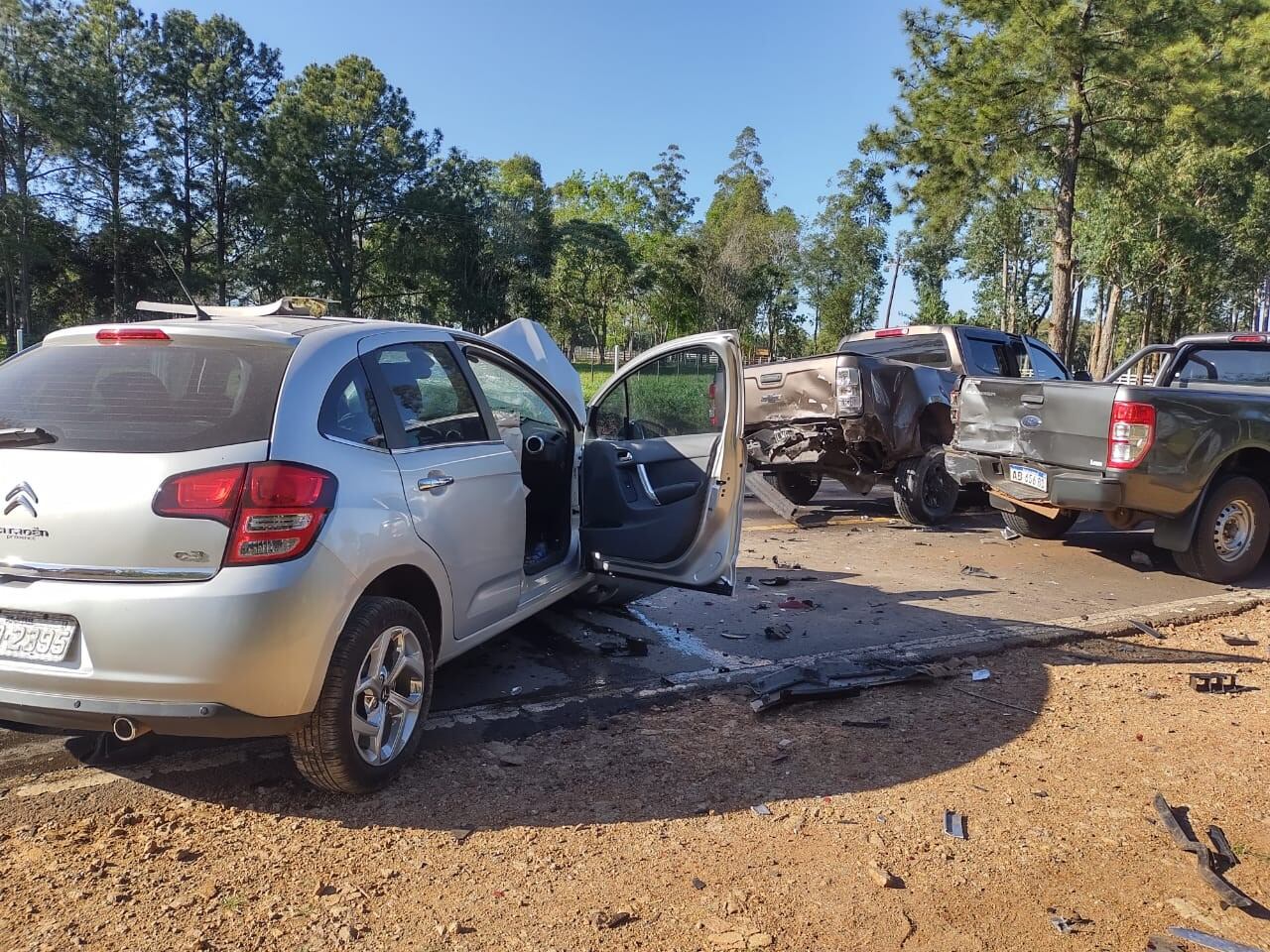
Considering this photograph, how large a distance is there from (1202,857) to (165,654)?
11.2 ft

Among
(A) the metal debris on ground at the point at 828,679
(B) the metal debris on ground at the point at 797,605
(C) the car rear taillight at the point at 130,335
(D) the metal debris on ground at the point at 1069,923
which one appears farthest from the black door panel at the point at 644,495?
(D) the metal debris on ground at the point at 1069,923

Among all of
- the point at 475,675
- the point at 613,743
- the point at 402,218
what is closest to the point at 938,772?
the point at 613,743

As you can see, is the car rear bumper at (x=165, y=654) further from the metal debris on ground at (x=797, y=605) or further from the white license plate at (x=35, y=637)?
the metal debris on ground at (x=797, y=605)

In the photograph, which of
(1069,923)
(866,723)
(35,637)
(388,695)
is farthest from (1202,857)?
(35,637)

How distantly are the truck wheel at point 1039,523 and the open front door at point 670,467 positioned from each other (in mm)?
4990

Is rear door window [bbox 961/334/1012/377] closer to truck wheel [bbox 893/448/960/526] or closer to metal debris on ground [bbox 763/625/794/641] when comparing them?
truck wheel [bbox 893/448/960/526]

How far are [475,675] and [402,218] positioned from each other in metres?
41.2

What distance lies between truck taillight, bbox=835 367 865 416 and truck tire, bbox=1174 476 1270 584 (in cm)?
296

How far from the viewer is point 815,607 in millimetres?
6168

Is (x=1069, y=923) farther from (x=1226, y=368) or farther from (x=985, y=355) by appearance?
(x=985, y=355)

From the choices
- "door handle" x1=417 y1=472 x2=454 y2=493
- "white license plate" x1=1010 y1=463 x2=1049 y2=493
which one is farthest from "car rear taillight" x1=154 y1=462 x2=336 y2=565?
"white license plate" x1=1010 y1=463 x2=1049 y2=493

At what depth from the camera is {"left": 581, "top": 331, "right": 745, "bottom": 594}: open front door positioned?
14.9ft

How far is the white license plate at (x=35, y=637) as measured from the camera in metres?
2.75

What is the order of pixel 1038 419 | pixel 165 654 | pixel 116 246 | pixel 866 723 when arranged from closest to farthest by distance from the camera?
pixel 165 654, pixel 866 723, pixel 1038 419, pixel 116 246
